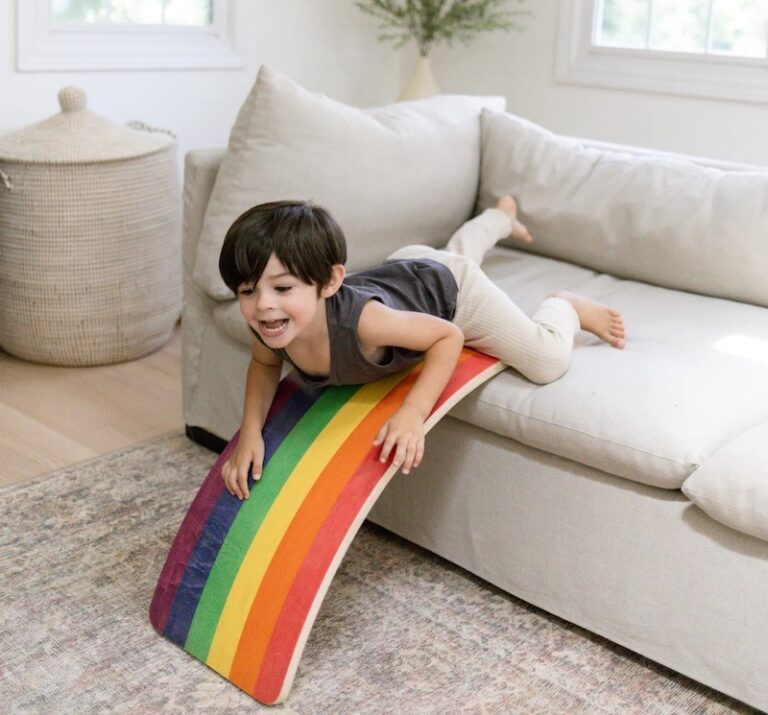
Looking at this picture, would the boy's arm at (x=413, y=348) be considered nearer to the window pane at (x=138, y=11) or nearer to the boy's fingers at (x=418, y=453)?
the boy's fingers at (x=418, y=453)

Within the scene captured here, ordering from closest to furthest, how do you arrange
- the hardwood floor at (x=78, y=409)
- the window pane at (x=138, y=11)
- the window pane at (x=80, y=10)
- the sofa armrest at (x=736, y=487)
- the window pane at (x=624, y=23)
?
the sofa armrest at (x=736, y=487), the hardwood floor at (x=78, y=409), the window pane at (x=80, y=10), the window pane at (x=138, y=11), the window pane at (x=624, y=23)

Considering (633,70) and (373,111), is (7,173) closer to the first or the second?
(373,111)

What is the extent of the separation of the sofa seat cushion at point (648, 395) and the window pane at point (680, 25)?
5.81 ft

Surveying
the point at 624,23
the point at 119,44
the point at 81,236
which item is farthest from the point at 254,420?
the point at 624,23

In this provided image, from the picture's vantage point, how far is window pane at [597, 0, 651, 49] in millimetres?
4047

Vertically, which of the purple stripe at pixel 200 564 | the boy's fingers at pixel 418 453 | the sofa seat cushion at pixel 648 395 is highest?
the sofa seat cushion at pixel 648 395

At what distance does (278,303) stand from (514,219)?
111cm

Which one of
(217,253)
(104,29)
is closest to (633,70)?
(104,29)

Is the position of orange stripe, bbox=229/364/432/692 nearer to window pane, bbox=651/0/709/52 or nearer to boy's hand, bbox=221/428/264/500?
boy's hand, bbox=221/428/264/500

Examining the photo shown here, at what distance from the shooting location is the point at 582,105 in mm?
4188

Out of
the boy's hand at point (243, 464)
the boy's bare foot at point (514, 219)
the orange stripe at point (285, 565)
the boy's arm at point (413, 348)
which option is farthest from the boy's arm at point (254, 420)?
the boy's bare foot at point (514, 219)

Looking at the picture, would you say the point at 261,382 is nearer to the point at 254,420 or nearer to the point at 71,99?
the point at 254,420

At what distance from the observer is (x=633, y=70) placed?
4.03 metres

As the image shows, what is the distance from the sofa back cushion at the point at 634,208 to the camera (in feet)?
8.23
